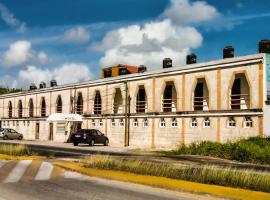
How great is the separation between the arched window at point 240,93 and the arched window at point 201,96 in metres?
2.67

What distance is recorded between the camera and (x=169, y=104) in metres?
42.3

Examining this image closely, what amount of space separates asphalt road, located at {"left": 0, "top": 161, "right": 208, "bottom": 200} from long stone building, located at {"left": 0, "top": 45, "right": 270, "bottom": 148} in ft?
70.1

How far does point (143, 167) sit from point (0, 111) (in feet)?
208

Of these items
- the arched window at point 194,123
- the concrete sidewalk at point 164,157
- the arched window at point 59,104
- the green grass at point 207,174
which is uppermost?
the arched window at point 59,104

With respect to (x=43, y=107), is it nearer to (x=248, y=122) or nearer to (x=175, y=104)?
(x=175, y=104)

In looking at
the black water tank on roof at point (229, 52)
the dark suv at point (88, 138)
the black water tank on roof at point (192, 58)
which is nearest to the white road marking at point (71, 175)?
the dark suv at point (88, 138)

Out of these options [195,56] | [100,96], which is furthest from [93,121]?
[195,56]

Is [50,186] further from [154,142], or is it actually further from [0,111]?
[0,111]

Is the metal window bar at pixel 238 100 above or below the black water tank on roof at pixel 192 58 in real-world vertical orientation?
below

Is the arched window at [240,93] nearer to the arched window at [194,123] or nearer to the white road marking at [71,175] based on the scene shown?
the arched window at [194,123]

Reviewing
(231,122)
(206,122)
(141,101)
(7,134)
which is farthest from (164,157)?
(7,134)

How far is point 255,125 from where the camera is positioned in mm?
33406

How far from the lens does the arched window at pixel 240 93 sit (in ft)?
115

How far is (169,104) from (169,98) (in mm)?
576
